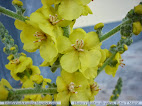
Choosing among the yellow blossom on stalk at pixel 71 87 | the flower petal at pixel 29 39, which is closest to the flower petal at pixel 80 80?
the yellow blossom on stalk at pixel 71 87

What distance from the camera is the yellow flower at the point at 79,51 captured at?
1.18 feet

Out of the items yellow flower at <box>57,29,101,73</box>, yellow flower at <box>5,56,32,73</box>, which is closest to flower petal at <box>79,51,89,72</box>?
yellow flower at <box>57,29,101,73</box>

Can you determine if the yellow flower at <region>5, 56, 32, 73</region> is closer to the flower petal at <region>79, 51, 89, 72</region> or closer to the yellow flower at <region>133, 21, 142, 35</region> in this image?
the flower petal at <region>79, 51, 89, 72</region>

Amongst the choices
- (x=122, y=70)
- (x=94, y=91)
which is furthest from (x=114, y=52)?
(x=122, y=70)

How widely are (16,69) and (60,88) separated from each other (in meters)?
0.19

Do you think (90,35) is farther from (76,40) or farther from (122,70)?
(122,70)

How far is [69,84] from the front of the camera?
39cm

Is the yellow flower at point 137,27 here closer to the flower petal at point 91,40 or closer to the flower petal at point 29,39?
the flower petal at point 91,40

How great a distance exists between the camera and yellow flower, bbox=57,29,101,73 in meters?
0.36

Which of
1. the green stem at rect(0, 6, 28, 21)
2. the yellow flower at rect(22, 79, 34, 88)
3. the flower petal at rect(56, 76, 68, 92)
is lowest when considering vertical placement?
the flower petal at rect(56, 76, 68, 92)

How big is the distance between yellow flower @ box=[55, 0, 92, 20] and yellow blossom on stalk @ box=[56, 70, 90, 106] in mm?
128

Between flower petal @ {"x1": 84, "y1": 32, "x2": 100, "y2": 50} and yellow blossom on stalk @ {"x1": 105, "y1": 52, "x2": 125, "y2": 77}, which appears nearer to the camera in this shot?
flower petal @ {"x1": 84, "y1": 32, "x2": 100, "y2": 50}

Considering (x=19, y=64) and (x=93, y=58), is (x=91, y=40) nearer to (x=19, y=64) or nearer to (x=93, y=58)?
(x=93, y=58)

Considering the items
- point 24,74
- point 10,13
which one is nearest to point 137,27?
point 10,13
